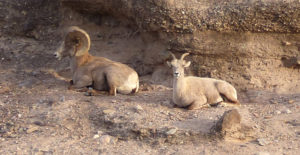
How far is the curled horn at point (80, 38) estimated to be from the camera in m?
10.3

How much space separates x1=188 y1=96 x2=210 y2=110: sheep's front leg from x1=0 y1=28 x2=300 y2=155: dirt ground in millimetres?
192

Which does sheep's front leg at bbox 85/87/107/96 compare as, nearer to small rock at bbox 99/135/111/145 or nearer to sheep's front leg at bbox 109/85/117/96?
sheep's front leg at bbox 109/85/117/96

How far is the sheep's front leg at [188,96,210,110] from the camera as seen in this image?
339 inches

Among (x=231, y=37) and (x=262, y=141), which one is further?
(x=231, y=37)

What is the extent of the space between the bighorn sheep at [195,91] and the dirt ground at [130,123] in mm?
255

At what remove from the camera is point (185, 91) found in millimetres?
8812

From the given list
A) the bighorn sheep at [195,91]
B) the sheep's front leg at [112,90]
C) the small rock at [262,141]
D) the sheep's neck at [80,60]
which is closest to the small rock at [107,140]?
the bighorn sheep at [195,91]

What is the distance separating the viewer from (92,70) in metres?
10.4

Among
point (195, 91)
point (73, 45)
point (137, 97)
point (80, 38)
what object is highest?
point (80, 38)

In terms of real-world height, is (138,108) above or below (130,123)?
above

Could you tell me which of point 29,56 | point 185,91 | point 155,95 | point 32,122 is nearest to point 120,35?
point 29,56

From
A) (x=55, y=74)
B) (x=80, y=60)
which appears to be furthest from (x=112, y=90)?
(x=55, y=74)

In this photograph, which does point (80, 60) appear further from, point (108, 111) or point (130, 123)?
point (130, 123)

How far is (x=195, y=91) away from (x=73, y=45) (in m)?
3.52
